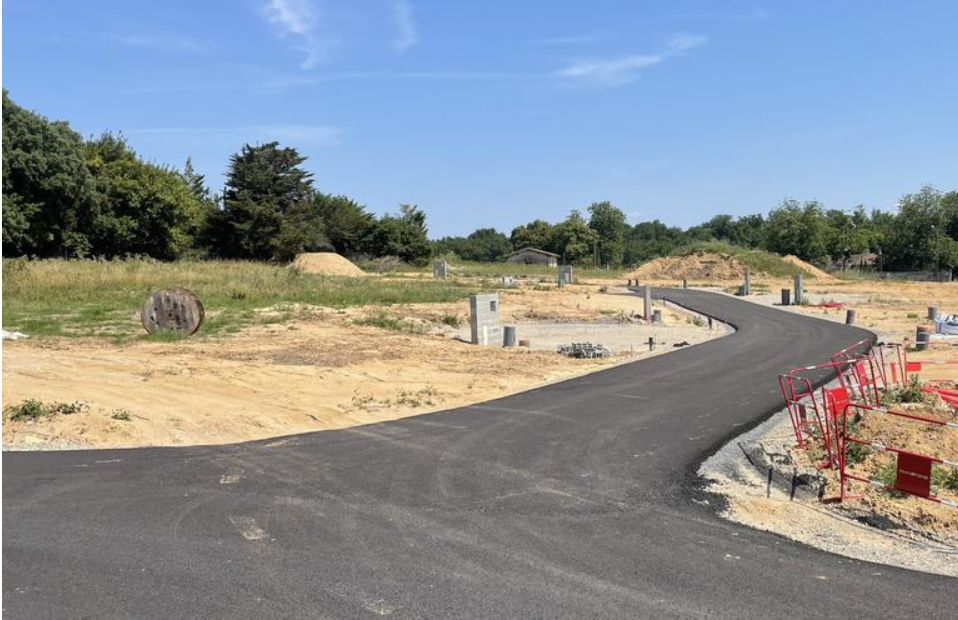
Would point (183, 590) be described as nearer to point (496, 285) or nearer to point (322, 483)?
point (322, 483)

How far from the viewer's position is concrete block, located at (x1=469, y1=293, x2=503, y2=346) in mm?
23406

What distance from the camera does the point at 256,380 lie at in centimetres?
1469

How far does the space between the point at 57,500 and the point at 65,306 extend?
24.1 meters

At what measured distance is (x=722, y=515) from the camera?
701 centimetres

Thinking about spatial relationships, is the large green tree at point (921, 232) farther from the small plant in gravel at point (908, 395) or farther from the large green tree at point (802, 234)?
the small plant in gravel at point (908, 395)

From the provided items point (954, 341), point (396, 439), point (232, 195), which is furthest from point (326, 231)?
point (396, 439)

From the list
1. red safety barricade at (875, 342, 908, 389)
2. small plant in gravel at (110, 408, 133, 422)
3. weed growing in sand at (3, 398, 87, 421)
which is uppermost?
weed growing in sand at (3, 398, 87, 421)

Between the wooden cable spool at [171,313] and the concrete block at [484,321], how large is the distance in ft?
27.3

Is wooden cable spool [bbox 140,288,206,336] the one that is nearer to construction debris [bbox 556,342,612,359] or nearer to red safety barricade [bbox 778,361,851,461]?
construction debris [bbox 556,342,612,359]

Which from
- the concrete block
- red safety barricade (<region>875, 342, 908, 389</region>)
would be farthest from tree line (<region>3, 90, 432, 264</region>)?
red safety barricade (<region>875, 342, 908, 389</region>)

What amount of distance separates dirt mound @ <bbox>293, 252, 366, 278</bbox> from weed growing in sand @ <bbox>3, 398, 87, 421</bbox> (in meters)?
58.8

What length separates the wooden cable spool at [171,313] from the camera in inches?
856

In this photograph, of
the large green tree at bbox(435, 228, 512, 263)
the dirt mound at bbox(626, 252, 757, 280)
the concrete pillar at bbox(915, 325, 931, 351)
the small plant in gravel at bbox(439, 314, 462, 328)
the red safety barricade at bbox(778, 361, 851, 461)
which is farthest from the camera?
the large green tree at bbox(435, 228, 512, 263)

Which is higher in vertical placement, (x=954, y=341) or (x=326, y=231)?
(x=326, y=231)
